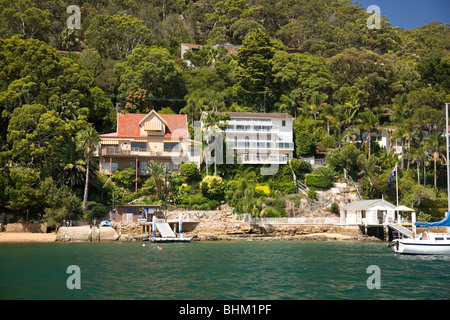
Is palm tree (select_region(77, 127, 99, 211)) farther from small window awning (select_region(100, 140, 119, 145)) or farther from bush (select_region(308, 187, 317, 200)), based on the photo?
bush (select_region(308, 187, 317, 200))

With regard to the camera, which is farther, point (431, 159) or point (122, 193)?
point (431, 159)

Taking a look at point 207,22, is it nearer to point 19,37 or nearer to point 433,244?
point 19,37

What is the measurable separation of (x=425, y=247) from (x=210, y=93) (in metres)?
43.4

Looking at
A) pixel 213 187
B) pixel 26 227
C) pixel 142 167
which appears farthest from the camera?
pixel 142 167

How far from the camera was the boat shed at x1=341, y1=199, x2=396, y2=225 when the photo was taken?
56.1m

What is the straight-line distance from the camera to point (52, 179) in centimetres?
5444

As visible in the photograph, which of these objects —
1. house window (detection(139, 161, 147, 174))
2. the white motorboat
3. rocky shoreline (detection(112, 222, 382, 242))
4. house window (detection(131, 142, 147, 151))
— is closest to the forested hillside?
rocky shoreline (detection(112, 222, 382, 242))

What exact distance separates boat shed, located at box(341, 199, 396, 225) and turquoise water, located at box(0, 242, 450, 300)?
1082 centimetres

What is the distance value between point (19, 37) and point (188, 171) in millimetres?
29020

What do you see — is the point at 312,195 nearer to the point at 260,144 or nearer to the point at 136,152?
the point at 260,144

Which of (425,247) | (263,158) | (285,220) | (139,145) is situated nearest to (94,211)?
(139,145)

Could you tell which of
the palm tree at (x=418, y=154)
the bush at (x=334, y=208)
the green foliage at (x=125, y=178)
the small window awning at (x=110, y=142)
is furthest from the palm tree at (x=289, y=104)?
the green foliage at (x=125, y=178)

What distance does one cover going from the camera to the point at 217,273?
30.6m
